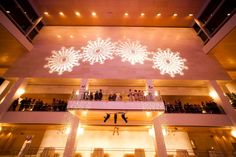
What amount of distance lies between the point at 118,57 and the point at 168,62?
3.89m

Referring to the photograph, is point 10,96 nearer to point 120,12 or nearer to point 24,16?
point 24,16

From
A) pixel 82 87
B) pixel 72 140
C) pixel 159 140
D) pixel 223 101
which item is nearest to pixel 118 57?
pixel 82 87

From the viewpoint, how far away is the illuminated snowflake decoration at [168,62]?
10.1 metres

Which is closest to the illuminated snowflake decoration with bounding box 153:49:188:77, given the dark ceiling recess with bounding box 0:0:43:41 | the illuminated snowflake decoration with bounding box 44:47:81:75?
the illuminated snowflake decoration with bounding box 44:47:81:75

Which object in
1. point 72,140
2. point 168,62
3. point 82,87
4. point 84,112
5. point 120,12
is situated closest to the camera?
point 72,140

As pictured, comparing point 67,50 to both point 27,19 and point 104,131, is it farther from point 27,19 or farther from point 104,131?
point 104,131

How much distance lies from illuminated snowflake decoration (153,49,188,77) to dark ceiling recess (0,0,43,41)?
10.6m

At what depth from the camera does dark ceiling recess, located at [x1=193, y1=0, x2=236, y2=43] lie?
10.4 metres

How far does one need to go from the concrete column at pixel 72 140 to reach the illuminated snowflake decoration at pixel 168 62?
6.61 meters

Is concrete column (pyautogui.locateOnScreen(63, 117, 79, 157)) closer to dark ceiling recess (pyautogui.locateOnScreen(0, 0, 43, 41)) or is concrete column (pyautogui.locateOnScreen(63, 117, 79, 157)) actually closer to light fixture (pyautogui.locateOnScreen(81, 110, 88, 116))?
light fixture (pyautogui.locateOnScreen(81, 110, 88, 116))

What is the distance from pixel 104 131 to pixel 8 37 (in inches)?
364

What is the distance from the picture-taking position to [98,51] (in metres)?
11.2

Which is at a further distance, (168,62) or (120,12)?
(120,12)

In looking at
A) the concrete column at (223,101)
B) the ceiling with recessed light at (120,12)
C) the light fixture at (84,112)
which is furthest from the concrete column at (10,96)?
the concrete column at (223,101)
